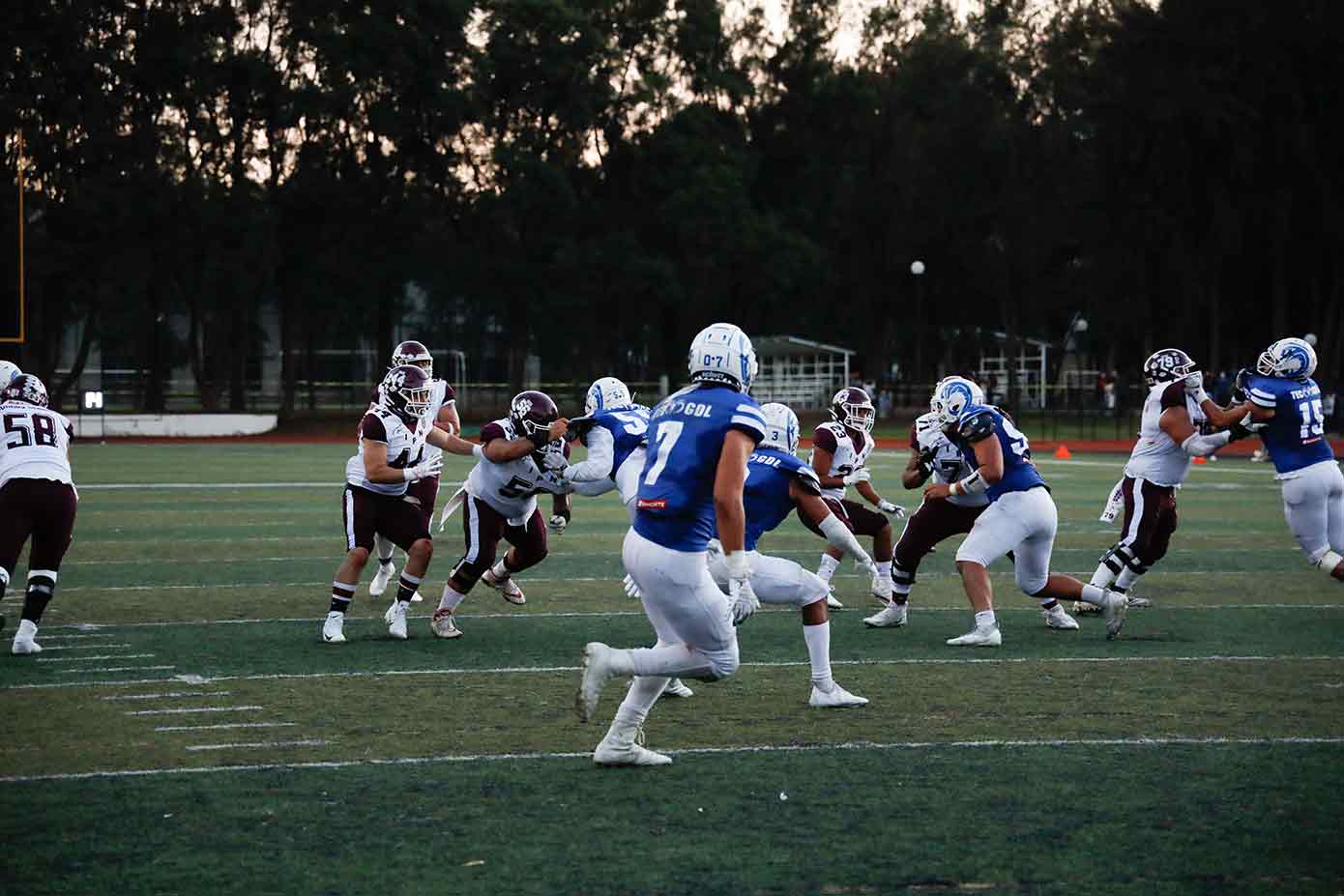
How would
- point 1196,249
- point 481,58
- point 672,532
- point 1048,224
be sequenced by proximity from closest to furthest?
1. point 672,532
2. point 1196,249
3. point 481,58
4. point 1048,224

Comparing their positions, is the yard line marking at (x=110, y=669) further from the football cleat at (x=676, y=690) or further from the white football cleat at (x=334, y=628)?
the football cleat at (x=676, y=690)

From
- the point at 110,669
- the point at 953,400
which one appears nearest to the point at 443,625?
the point at 110,669

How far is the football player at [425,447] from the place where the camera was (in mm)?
11125

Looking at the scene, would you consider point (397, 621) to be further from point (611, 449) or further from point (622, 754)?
point (622, 754)

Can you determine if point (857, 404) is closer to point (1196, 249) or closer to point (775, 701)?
point (775, 701)

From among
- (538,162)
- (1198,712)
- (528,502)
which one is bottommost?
(1198,712)

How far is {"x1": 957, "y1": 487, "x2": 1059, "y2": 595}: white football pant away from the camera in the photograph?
1001cm

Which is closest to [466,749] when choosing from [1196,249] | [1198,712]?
[1198,712]

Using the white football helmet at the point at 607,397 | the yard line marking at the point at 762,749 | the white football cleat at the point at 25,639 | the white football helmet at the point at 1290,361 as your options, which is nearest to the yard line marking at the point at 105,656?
the white football cleat at the point at 25,639

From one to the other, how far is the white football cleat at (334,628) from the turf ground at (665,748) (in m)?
0.19

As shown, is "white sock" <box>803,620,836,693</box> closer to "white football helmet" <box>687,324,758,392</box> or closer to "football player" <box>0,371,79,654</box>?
"white football helmet" <box>687,324,758,392</box>

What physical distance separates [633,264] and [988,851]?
48.5m

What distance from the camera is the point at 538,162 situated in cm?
5284

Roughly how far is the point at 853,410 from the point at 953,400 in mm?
2829
